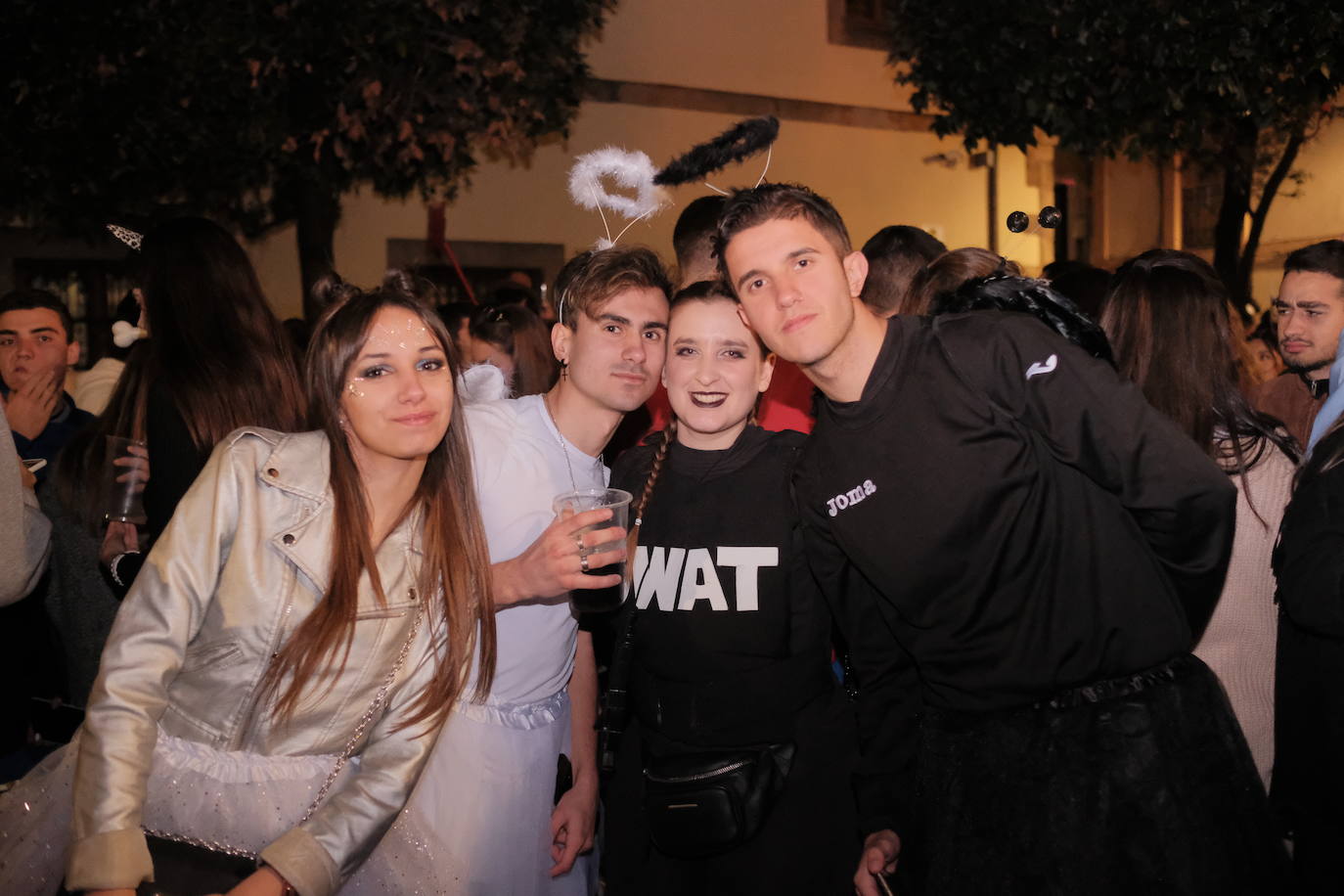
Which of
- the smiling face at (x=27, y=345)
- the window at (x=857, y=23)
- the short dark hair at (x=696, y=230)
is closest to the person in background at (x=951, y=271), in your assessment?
the short dark hair at (x=696, y=230)

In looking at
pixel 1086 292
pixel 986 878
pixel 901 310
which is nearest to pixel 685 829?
pixel 986 878

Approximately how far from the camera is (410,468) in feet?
7.97

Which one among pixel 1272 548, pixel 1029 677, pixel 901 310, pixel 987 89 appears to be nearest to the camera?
pixel 1029 677

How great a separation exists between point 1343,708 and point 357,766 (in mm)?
2324

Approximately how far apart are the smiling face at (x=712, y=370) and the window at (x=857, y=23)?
1200 cm

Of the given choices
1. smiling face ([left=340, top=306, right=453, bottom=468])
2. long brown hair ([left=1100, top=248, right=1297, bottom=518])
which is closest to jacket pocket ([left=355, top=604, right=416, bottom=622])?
smiling face ([left=340, top=306, right=453, bottom=468])

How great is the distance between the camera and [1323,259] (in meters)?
3.90

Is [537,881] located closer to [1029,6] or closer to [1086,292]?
[1086,292]

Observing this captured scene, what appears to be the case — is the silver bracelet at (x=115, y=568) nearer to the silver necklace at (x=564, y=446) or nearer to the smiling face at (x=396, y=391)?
the smiling face at (x=396, y=391)

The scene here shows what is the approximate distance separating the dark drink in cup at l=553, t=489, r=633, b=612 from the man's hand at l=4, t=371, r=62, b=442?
3.08 m

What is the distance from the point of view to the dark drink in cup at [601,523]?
7.48 ft

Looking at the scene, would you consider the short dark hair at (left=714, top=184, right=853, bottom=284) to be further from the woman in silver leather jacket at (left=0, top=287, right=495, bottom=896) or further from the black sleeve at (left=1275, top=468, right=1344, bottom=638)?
Answer: the black sleeve at (left=1275, top=468, right=1344, bottom=638)

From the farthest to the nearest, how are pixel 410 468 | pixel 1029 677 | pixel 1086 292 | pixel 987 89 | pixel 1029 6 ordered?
pixel 987 89
pixel 1029 6
pixel 1086 292
pixel 410 468
pixel 1029 677

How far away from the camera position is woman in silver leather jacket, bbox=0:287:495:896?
2.03m
